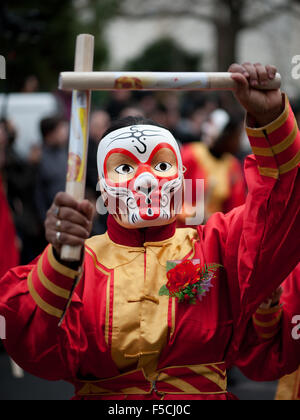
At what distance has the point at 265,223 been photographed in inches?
94.7

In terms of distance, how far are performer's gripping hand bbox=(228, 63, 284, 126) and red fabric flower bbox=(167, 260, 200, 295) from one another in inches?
25.7

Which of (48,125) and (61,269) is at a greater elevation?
(48,125)

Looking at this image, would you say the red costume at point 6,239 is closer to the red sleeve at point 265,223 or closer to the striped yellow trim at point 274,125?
the red sleeve at point 265,223

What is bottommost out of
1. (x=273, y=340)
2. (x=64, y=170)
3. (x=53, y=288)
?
(x=273, y=340)

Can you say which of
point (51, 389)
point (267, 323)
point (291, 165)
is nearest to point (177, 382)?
point (267, 323)

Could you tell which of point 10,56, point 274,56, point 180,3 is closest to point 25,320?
point 10,56

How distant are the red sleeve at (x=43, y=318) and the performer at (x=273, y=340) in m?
0.79

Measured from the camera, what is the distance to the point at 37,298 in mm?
2295

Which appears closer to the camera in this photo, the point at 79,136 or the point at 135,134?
the point at 79,136

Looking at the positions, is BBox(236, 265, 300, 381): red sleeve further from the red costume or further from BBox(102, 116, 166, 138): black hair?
the red costume

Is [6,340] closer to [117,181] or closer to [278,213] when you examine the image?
[117,181]

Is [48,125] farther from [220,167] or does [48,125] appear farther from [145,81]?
[145,81]

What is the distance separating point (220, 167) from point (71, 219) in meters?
4.16
